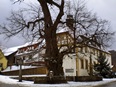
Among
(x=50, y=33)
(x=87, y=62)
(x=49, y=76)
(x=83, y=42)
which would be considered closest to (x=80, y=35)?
(x=83, y=42)

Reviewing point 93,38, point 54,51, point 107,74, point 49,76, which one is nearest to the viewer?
point 49,76

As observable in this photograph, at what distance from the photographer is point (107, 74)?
151ft

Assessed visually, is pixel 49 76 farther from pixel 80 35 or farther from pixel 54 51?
pixel 80 35

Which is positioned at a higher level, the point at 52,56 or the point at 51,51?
the point at 51,51

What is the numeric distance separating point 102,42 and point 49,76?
891 cm

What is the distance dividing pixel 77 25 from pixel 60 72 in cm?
718

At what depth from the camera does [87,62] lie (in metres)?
60.5

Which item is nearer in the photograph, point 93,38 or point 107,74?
point 93,38

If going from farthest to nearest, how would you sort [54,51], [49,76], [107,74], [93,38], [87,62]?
[87,62] < [107,74] < [93,38] < [54,51] < [49,76]

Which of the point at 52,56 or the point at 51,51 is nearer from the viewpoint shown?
the point at 52,56

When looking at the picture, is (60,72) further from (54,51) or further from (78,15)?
(78,15)

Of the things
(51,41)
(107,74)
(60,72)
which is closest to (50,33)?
(51,41)

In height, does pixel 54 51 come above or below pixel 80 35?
below

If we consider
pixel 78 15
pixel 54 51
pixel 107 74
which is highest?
pixel 78 15
